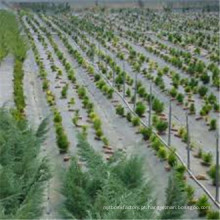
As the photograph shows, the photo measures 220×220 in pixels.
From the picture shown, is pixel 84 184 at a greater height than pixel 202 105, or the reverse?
pixel 84 184

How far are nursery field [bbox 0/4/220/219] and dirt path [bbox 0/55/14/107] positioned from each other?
29mm

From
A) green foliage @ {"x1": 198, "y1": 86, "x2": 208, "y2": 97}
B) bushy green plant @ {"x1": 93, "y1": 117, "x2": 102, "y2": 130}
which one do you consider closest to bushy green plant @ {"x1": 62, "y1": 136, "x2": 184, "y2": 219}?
bushy green plant @ {"x1": 93, "y1": 117, "x2": 102, "y2": 130}

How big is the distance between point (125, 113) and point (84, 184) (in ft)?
18.5

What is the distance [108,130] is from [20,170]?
427cm

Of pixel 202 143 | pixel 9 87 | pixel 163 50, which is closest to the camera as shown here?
pixel 202 143

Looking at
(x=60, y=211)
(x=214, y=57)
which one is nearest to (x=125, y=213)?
(x=60, y=211)

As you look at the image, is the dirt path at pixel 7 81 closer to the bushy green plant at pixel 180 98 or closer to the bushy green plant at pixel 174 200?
the bushy green plant at pixel 180 98

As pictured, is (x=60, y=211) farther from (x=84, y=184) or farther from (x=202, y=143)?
(x=202, y=143)

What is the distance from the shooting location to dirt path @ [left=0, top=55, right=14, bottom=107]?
12625mm

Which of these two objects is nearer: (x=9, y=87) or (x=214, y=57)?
(x=9, y=87)

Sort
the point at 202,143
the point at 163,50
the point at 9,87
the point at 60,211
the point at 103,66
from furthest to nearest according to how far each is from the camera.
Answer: the point at 163,50 < the point at 103,66 < the point at 9,87 < the point at 202,143 < the point at 60,211

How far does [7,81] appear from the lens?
1505 cm

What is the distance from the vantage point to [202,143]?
975cm

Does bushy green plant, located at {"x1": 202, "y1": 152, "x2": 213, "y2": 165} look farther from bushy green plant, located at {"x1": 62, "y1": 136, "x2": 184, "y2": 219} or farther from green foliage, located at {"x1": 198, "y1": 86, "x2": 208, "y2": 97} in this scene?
green foliage, located at {"x1": 198, "y1": 86, "x2": 208, "y2": 97}
